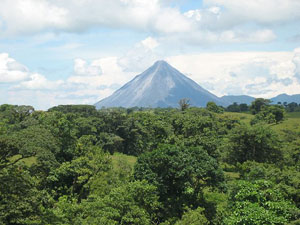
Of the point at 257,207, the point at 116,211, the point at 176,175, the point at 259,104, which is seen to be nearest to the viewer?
the point at 257,207

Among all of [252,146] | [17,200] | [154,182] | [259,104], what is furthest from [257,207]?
[259,104]

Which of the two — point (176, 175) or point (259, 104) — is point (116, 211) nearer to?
point (176, 175)

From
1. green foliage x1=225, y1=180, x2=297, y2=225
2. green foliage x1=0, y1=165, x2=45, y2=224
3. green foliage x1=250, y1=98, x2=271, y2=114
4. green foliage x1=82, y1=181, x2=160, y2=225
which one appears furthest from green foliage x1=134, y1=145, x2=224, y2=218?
green foliage x1=250, y1=98, x2=271, y2=114

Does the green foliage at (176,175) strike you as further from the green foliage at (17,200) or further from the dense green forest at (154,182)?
the green foliage at (17,200)

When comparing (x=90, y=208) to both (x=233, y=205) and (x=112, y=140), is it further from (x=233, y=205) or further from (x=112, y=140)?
(x=112, y=140)

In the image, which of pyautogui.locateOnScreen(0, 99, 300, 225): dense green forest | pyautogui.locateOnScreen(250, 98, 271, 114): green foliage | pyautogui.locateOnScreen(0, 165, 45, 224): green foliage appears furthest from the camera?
pyautogui.locateOnScreen(250, 98, 271, 114): green foliage

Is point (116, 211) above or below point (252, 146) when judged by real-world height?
above

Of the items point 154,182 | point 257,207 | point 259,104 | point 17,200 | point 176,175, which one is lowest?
point 154,182

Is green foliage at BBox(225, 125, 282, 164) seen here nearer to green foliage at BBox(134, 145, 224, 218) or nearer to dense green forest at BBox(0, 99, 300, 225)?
dense green forest at BBox(0, 99, 300, 225)

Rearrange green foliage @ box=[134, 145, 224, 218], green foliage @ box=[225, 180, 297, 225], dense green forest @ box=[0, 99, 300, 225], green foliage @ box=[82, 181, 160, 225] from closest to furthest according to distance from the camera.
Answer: green foliage @ box=[225, 180, 297, 225], green foliage @ box=[82, 181, 160, 225], dense green forest @ box=[0, 99, 300, 225], green foliage @ box=[134, 145, 224, 218]

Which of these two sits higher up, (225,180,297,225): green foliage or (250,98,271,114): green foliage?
(250,98,271,114): green foliage

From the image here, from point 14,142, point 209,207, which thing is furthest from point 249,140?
point 14,142

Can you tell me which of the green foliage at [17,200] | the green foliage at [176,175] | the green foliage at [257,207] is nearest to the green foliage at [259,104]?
the green foliage at [176,175]

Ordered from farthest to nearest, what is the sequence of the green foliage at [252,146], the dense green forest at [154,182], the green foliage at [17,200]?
the green foliage at [252,146] < the dense green forest at [154,182] < the green foliage at [17,200]
